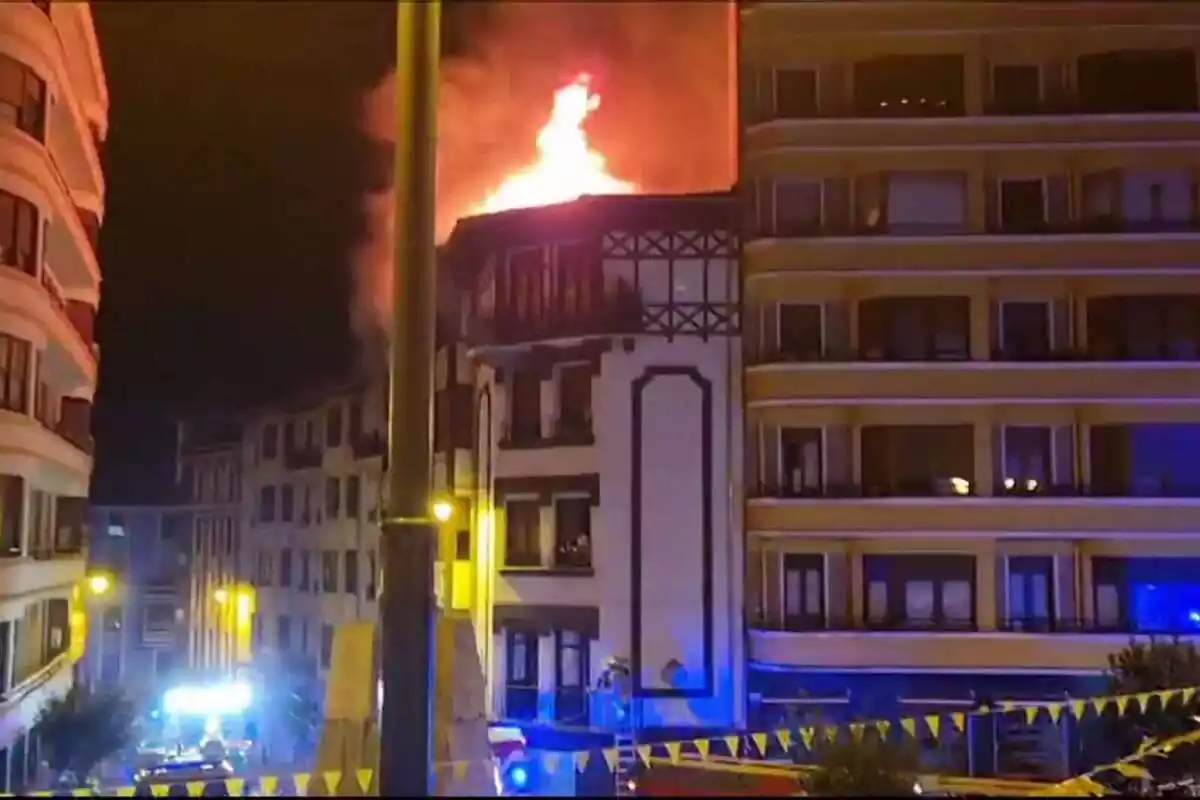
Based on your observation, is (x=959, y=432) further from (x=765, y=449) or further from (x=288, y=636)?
(x=288, y=636)

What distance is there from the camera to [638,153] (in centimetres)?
3562

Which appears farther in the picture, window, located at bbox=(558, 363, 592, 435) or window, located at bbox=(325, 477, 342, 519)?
window, located at bbox=(325, 477, 342, 519)

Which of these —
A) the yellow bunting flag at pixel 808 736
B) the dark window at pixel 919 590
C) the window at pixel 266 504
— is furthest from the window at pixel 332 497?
the yellow bunting flag at pixel 808 736

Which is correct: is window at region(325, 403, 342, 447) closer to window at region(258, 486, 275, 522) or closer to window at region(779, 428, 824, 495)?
window at region(258, 486, 275, 522)

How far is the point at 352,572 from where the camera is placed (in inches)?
1555

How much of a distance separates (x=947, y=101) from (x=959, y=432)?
265 inches

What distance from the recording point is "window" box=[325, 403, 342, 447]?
134 feet

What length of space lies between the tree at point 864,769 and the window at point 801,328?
607 inches

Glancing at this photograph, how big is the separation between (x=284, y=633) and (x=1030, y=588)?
24.7 m

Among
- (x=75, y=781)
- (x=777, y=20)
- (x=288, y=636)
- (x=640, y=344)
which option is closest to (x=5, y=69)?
(x=75, y=781)

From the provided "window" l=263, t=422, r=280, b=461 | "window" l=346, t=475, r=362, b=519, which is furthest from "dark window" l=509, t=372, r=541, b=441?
"window" l=263, t=422, r=280, b=461

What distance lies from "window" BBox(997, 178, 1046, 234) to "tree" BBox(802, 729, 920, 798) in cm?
1716

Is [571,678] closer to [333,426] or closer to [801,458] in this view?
[801,458]

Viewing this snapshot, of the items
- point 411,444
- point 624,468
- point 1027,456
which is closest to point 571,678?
point 624,468
